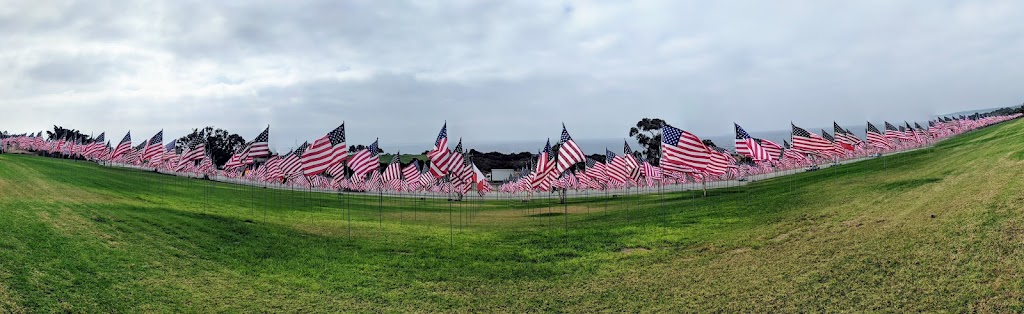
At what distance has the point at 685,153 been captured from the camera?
Result: 2630 cm

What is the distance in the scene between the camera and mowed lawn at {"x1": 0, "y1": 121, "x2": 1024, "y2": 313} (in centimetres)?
1432

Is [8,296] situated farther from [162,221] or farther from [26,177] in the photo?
[26,177]

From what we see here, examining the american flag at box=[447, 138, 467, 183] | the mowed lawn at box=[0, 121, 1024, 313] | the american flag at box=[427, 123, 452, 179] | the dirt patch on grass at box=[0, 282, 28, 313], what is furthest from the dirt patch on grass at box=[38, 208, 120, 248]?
the american flag at box=[447, 138, 467, 183]

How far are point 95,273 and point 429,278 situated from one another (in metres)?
9.48

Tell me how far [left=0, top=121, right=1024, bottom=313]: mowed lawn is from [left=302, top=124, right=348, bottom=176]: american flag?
120 inches

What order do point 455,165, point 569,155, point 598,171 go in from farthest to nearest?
point 598,171 → point 455,165 → point 569,155

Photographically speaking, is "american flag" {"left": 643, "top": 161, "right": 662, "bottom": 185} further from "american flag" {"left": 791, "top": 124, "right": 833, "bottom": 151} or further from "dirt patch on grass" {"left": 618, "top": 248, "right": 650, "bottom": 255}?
"dirt patch on grass" {"left": 618, "top": 248, "right": 650, "bottom": 255}

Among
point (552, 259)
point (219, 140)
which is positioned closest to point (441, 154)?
point (552, 259)

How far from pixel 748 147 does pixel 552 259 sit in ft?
61.2

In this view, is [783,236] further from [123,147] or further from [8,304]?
[123,147]

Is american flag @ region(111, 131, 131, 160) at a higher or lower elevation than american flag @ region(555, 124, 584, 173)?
higher

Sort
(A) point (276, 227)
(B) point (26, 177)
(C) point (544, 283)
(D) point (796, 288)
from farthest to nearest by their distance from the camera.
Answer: (B) point (26, 177), (A) point (276, 227), (C) point (544, 283), (D) point (796, 288)

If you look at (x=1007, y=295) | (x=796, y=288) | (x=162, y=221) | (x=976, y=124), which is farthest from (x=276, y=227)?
(x=976, y=124)

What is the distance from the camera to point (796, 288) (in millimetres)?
15047
